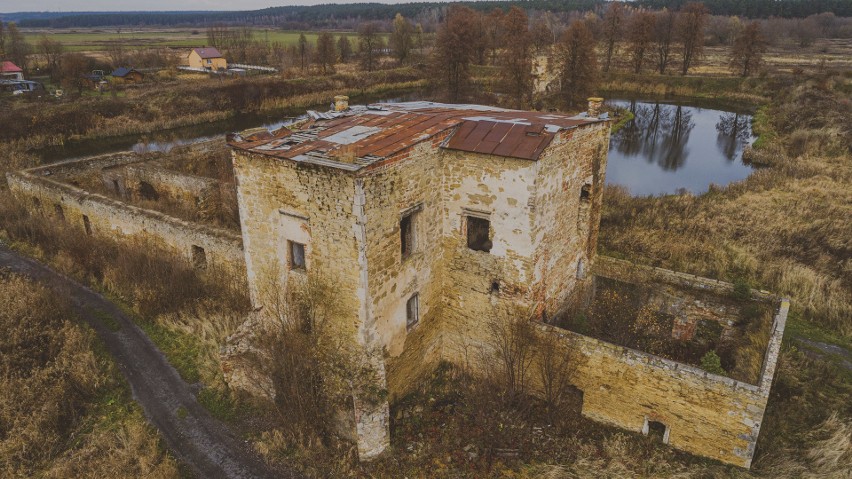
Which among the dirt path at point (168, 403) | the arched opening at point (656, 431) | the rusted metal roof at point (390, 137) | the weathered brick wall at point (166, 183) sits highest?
the rusted metal roof at point (390, 137)

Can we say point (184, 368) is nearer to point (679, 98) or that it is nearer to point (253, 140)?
point (253, 140)

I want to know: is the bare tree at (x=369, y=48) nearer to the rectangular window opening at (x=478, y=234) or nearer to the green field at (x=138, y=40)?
the green field at (x=138, y=40)

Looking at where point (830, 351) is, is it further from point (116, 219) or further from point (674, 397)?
point (116, 219)

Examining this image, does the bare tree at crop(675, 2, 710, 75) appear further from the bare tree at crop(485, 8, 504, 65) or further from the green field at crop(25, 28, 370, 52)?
the green field at crop(25, 28, 370, 52)

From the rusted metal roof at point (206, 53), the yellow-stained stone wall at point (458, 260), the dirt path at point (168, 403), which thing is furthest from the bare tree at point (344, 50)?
the yellow-stained stone wall at point (458, 260)

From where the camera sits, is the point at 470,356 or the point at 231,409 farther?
the point at 470,356

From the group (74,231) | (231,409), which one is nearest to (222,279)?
(231,409)
